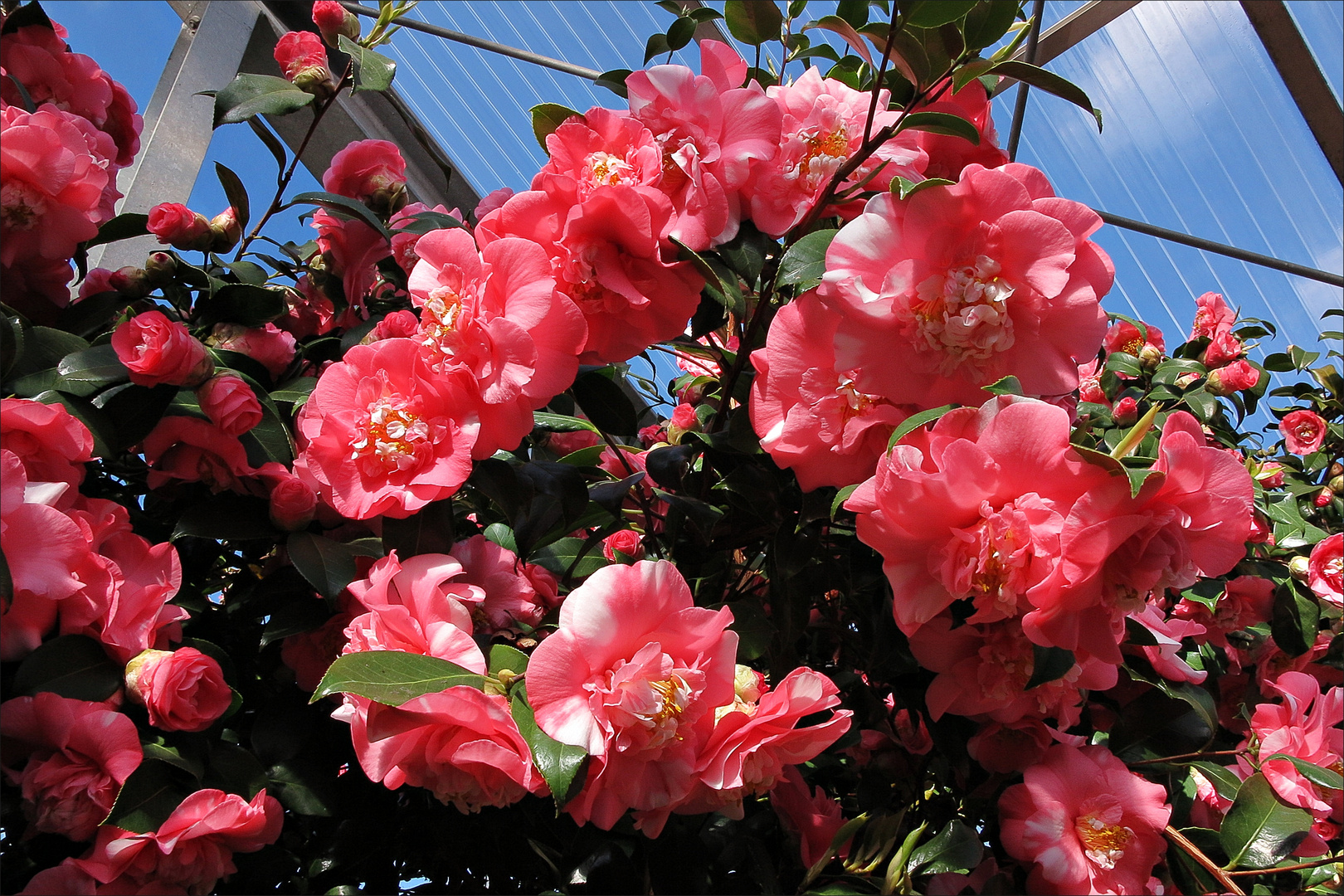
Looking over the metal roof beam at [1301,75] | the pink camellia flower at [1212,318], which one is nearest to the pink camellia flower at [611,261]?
the pink camellia flower at [1212,318]

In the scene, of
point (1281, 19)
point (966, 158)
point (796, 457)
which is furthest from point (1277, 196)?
point (796, 457)

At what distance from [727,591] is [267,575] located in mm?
406

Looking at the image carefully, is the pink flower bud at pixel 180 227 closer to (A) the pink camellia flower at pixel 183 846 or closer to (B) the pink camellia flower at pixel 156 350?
(B) the pink camellia flower at pixel 156 350

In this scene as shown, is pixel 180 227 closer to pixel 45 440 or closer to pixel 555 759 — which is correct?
pixel 45 440

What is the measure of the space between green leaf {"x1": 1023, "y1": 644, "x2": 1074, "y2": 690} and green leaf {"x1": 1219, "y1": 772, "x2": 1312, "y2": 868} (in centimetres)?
35

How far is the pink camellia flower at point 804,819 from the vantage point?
68 centimetres

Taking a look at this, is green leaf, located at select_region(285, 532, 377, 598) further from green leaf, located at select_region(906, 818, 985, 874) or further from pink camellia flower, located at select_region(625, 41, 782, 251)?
green leaf, located at select_region(906, 818, 985, 874)

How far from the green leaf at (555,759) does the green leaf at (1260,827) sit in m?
0.59

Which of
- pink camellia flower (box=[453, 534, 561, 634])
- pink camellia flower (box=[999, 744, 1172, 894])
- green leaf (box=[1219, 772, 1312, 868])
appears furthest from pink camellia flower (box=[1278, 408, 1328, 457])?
pink camellia flower (box=[453, 534, 561, 634])

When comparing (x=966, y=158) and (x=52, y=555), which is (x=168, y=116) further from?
(x=966, y=158)

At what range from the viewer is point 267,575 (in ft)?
2.37

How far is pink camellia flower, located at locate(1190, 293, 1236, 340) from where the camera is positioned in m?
1.85

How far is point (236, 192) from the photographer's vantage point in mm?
847

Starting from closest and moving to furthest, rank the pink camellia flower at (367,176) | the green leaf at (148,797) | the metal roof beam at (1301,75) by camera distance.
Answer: the green leaf at (148,797) < the pink camellia flower at (367,176) < the metal roof beam at (1301,75)
